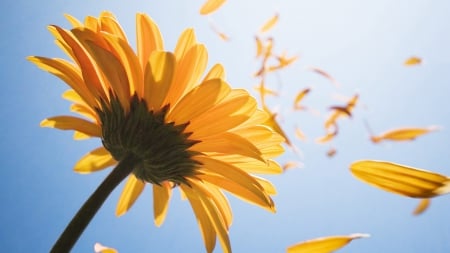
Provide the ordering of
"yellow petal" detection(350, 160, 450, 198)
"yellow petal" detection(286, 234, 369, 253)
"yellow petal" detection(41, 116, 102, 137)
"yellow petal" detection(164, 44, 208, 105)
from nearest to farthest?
"yellow petal" detection(350, 160, 450, 198), "yellow petal" detection(286, 234, 369, 253), "yellow petal" detection(164, 44, 208, 105), "yellow petal" detection(41, 116, 102, 137)

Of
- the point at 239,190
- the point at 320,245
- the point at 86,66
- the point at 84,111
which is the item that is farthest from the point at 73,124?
the point at 320,245

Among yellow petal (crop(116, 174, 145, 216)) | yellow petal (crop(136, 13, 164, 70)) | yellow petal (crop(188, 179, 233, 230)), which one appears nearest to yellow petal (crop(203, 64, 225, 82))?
yellow petal (crop(136, 13, 164, 70))

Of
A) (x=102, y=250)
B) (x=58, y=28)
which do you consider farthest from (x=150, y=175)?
(x=58, y=28)

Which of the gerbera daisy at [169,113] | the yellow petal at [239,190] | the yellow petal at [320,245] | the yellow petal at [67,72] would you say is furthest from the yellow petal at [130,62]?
the yellow petal at [320,245]

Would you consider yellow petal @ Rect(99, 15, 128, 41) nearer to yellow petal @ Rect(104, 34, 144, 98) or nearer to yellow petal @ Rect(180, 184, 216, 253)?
yellow petal @ Rect(104, 34, 144, 98)

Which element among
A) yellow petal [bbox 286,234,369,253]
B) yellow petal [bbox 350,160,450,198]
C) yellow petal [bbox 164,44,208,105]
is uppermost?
yellow petal [bbox 164,44,208,105]

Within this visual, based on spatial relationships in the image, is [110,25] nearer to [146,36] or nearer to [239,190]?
[146,36]

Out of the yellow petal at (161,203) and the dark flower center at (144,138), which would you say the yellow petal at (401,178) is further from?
the yellow petal at (161,203)
